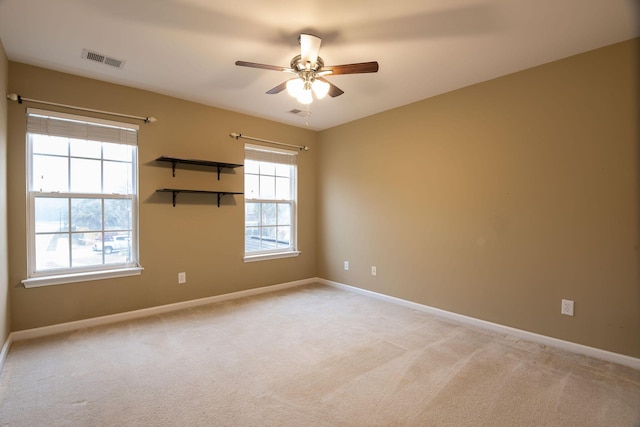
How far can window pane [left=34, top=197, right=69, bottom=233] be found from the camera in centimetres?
289

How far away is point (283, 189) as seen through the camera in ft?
15.7

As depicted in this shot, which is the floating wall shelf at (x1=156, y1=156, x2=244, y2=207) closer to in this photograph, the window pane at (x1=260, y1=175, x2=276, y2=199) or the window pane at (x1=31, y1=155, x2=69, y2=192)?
the window pane at (x1=260, y1=175, x2=276, y2=199)

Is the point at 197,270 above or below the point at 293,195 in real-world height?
below

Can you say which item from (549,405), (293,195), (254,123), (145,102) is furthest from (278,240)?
(549,405)

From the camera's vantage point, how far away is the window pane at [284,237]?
475 centimetres

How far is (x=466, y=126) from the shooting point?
10.8 feet

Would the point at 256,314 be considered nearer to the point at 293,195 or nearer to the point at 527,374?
the point at 293,195

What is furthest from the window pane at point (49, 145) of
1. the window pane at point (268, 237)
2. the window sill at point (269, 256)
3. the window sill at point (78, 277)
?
the window pane at point (268, 237)

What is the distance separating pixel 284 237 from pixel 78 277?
2566 mm

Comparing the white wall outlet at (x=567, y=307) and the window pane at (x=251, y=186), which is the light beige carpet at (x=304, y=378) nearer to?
the white wall outlet at (x=567, y=307)

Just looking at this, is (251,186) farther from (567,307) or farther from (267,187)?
(567,307)

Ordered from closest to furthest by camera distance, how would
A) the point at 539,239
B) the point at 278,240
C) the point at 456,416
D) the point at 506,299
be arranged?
the point at 456,416, the point at 539,239, the point at 506,299, the point at 278,240

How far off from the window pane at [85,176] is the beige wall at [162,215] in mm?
371

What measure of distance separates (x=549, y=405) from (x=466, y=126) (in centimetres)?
255
